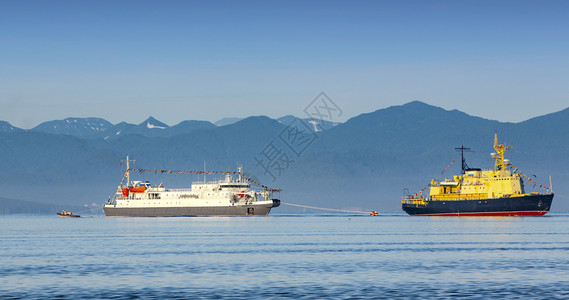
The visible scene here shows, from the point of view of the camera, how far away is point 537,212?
196 metres

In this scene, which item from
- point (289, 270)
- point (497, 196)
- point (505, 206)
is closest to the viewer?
point (289, 270)

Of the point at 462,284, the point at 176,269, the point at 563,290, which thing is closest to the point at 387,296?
the point at 462,284

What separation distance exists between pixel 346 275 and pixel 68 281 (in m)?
18.0

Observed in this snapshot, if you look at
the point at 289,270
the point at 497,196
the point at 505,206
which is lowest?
the point at 289,270

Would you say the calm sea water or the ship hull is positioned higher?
the ship hull

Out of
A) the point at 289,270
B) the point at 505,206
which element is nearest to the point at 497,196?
the point at 505,206

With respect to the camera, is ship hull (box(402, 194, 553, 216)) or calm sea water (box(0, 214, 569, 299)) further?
ship hull (box(402, 194, 553, 216))

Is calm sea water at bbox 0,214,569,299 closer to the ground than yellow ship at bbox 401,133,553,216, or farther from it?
closer to the ground

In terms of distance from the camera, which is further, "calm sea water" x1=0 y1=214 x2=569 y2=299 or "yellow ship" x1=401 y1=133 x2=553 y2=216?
"yellow ship" x1=401 y1=133 x2=553 y2=216

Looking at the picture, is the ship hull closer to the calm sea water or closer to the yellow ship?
the yellow ship

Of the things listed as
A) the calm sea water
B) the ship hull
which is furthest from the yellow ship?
the calm sea water

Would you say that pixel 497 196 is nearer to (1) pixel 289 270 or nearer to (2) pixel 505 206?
(2) pixel 505 206

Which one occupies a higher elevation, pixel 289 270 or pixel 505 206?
pixel 505 206

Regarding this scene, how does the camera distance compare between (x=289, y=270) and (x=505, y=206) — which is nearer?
(x=289, y=270)
